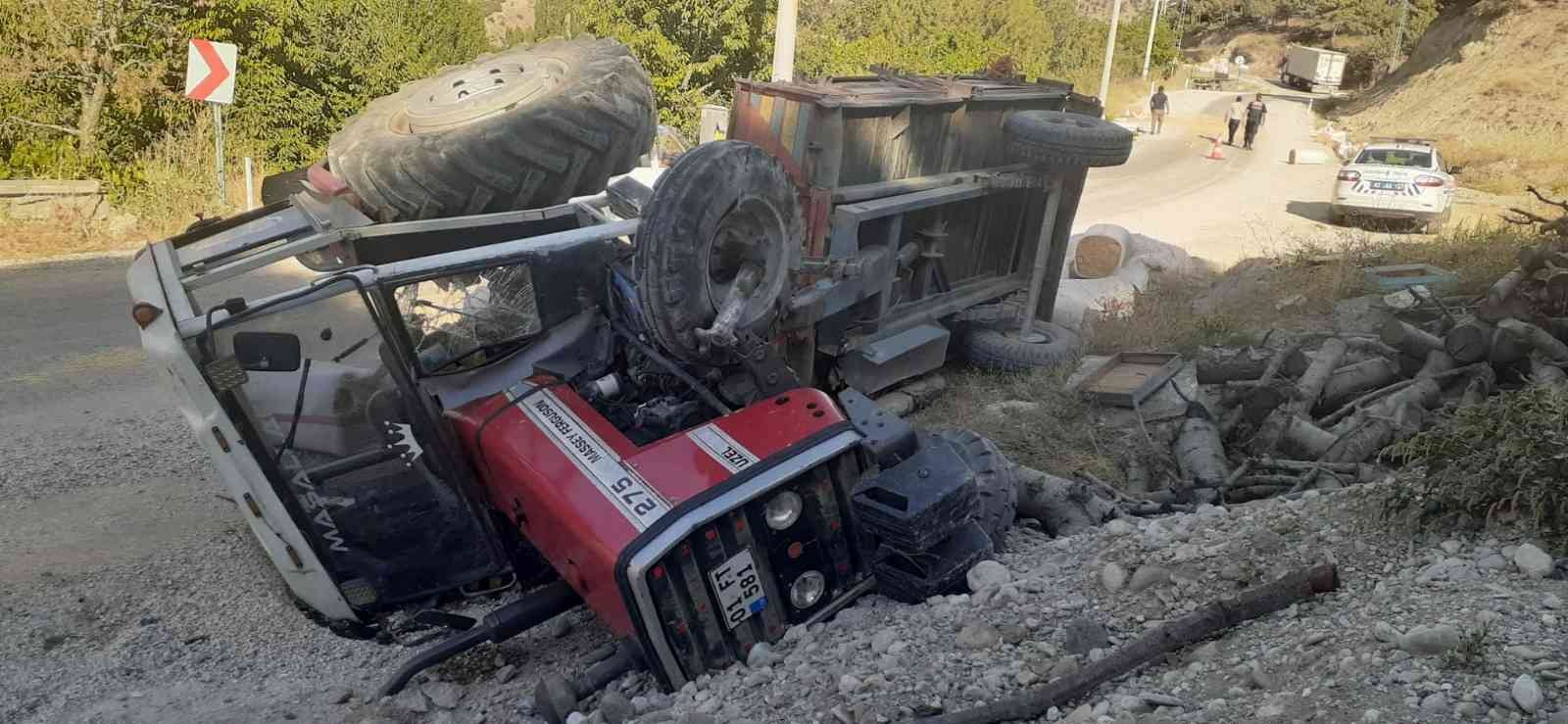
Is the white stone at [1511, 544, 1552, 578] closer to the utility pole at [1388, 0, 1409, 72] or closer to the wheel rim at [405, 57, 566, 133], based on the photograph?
the wheel rim at [405, 57, 566, 133]

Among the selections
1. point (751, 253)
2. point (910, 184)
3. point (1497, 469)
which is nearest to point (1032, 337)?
point (910, 184)

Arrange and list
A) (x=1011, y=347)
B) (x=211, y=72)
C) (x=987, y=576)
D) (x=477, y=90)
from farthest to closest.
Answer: (x=211, y=72) < (x=1011, y=347) < (x=477, y=90) < (x=987, y=576)

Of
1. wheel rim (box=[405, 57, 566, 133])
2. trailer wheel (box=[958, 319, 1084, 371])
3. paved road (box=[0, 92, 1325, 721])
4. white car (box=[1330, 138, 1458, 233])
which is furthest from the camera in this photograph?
white car (box=[1330, 138, 1458, 233])

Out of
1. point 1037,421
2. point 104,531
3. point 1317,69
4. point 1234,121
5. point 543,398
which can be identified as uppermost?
point 1317,69

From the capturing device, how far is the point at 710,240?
4402mm

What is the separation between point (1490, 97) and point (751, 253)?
2675 cm

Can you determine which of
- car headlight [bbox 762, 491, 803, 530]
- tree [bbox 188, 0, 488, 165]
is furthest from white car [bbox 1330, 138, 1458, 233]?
car headlight [bbox 762, 491, 803, 530]

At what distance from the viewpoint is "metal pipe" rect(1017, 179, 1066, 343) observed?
26.5 feet

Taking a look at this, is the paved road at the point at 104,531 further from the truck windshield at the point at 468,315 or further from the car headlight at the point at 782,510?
the car headlight at the point at 782,510

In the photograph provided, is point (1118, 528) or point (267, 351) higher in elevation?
point (267, 351)

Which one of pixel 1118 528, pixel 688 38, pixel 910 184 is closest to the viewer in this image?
pixel 1118 528

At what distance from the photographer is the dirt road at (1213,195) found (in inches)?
564

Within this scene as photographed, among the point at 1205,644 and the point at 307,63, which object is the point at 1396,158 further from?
the point at 307,63

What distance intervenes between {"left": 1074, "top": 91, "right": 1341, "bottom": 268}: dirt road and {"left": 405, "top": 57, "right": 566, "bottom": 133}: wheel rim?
918cm
